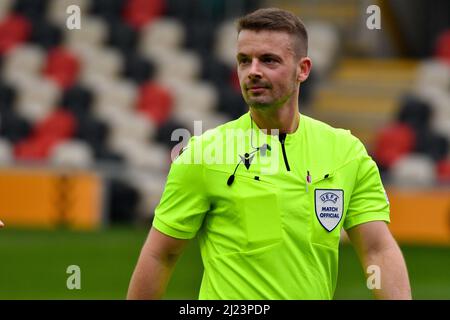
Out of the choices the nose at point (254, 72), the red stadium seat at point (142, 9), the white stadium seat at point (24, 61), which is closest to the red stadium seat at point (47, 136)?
the white stadium seat at point (24, 61)

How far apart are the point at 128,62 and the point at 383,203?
16414 millimetres

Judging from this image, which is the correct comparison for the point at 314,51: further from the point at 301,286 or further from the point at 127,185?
the point at 301,286

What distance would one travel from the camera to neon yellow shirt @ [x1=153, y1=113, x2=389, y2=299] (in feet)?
15.3

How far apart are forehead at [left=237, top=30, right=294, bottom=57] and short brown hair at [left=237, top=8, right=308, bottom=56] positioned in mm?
18

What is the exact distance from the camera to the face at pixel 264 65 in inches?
182

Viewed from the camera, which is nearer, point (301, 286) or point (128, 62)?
point (301, 286)

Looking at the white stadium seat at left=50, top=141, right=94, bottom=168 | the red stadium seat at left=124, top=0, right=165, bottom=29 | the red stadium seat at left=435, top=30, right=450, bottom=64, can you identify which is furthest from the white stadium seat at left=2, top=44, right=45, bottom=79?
the red stadium seat at left=435, top=30, right=450, bottom=64

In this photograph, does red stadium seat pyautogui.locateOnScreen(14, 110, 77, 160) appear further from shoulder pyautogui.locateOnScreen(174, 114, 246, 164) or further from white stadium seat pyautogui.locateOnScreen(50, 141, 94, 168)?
shoulder pyautogui.locateOnScreen(174, 114, 246, 164)

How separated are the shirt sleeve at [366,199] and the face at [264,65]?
0.46 metres

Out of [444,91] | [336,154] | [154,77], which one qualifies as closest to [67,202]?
[154,77]

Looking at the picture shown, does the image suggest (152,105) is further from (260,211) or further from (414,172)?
(260,211)

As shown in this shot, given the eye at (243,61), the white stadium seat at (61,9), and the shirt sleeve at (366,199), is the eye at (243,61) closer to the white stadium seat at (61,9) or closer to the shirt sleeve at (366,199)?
the shirt sleeve at (366,199)

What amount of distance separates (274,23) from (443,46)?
16046mm
